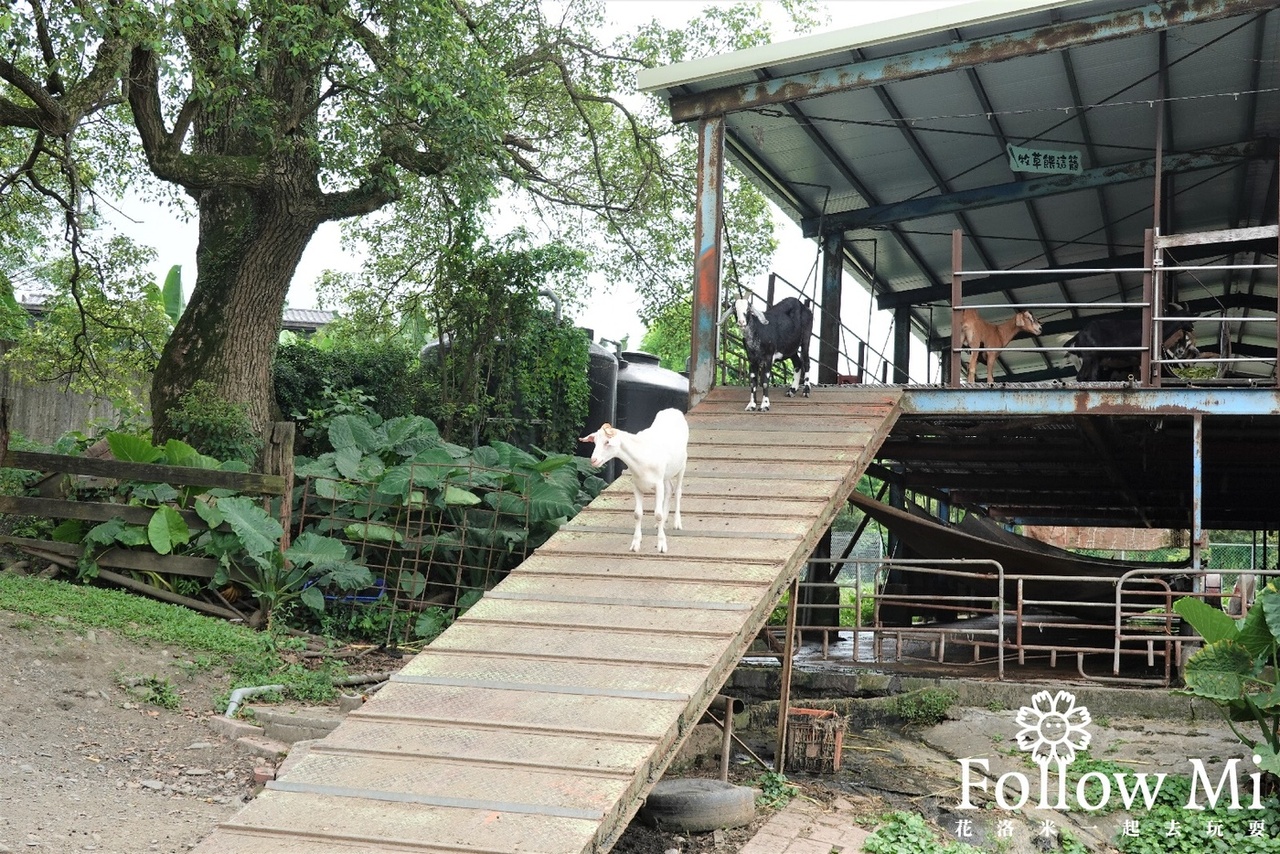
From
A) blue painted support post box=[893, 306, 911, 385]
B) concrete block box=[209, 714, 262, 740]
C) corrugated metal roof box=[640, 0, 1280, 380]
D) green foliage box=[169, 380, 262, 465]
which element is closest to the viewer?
concrete block box=[209, 714, 262, 740]

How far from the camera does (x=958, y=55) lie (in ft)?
32.8

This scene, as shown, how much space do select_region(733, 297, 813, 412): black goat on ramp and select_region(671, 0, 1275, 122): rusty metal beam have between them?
6.46ft

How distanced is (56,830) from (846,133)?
9.64m

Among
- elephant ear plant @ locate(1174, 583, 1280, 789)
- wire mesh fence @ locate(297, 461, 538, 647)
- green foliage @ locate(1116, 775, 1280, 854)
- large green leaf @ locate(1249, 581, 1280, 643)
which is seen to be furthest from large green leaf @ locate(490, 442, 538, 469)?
large green leaf @ locate(1249, 581, 1280, 643)

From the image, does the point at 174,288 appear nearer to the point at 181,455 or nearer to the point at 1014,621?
the point at 181,455

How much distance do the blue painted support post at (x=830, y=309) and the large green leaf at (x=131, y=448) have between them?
7325mm

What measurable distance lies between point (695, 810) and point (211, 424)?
8.11 meters

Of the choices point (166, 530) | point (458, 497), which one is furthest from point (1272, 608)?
point (166, 530)

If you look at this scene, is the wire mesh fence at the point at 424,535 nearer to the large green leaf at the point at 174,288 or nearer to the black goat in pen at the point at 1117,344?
the black goat in pen at the point at 1117,344

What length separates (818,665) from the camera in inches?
398

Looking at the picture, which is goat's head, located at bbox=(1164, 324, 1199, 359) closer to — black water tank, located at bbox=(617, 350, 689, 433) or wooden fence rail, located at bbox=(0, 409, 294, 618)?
black water tank, located at bbox=(617, 350, 689, 433)

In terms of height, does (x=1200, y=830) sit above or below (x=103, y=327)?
below

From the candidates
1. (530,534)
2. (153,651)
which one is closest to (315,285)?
(530,534)

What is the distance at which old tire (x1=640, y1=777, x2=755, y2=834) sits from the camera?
6570mm
